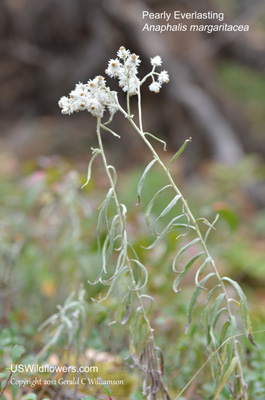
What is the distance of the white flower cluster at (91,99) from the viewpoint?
0.91 meters

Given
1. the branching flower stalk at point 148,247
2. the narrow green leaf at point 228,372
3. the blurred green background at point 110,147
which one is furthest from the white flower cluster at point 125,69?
the blurred green background at point 110,147

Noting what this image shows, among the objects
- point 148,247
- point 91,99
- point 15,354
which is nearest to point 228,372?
point 148,247

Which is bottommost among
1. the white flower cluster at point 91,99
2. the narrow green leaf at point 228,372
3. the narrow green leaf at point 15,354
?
the narrow green leaf at point 228,372

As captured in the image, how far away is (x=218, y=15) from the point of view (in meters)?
4.91

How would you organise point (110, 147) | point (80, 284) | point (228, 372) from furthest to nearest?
point (110, 147) < point (80, 284) < point (228, 372)

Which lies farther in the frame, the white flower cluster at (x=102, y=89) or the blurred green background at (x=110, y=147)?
the blurred green background at (x=110, y=147)

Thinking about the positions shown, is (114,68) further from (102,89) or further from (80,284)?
(80,284)

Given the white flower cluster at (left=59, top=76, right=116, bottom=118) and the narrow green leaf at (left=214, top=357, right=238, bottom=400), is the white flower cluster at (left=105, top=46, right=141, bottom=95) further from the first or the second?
the narrow green leaf at (left=214, top=357, right=238, bottom=400)

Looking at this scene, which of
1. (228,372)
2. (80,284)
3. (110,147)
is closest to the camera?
(228,372)

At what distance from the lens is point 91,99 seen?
0.92m

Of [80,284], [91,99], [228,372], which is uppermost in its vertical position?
[91,99]

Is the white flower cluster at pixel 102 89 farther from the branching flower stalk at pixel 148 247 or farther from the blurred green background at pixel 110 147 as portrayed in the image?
the blurred green background at pixel 110 147

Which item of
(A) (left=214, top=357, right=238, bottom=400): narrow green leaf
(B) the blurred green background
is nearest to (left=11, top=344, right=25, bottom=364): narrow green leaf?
(A) (left=214, top=357, right=238, bottom=400): narrow green leaf

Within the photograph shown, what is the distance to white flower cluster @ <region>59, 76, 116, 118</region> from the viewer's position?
91 centimetres
